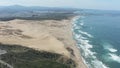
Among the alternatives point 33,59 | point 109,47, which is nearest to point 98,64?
point 33,59

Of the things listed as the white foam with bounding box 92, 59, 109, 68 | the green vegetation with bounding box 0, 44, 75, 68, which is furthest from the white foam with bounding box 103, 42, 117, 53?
the green vegetation with bounding box 0, 44, 75, 68

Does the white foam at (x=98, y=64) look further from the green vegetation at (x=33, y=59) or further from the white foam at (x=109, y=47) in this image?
the white foam at (x=109, y=47)

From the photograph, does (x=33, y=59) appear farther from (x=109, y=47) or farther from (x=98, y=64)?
(x=109, y=47)

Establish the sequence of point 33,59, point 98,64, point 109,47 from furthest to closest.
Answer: point 109,47, point 98,64, point 33,59

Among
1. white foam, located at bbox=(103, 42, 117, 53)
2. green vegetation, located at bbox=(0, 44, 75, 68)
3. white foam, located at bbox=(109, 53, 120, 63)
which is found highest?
green vegetation, located at bbox=(0, 44, 75, 68)

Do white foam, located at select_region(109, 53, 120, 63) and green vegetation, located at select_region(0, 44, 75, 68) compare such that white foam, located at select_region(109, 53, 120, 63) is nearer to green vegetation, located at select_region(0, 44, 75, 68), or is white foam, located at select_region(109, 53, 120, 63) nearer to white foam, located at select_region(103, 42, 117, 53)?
white foam, located at select_region(103, 42, 117, 53)

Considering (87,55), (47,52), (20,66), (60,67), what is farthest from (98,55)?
(20,66)

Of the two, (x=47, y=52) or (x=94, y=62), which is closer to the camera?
(x=94, y=62)

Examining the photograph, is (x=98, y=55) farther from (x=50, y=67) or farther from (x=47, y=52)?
(x=50, y=67)

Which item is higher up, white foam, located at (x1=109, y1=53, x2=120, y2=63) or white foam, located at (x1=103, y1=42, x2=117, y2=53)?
white foam, located at (x1=109, y1=53, x2=120, y2=63)
